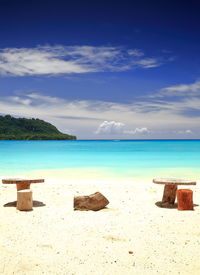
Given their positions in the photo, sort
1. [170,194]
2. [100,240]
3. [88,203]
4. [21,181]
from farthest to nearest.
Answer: [170,194], [21,181], [88,203], [100,240]

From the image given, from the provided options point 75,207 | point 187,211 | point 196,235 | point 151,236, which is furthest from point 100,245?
point 187,211

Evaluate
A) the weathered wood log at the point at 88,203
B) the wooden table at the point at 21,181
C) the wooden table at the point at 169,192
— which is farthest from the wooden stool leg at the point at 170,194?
the wooden table at the point at 21,181

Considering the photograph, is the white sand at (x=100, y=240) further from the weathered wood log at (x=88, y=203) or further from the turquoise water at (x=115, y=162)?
the turquoise water at (x=115, y=162)

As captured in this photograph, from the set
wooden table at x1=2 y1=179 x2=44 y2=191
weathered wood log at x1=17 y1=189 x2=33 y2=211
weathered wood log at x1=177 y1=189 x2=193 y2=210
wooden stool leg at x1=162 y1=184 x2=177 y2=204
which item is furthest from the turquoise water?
weathered wood log at x1=17 y1=189 x2=33 y2=211

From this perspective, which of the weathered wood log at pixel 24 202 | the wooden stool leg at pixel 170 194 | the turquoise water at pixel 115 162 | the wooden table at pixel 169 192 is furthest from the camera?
the turquoise water at pixel 115 162

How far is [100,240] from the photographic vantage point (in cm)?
546

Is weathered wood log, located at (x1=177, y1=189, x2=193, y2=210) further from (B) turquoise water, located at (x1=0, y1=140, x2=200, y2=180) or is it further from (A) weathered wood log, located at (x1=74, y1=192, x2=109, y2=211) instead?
(B) turquoise water, located at (x1=0, y1=140, x2=200, y2=180)

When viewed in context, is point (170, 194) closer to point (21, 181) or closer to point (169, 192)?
point (169, 192)

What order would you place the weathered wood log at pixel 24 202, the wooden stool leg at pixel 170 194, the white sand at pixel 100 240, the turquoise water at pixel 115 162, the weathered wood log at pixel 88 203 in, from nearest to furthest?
the white sand at pixel 100 240 < the weathered wood log at pixel 24 202 < the weathered wood log at pixel 88 203 < the wooden stool leg at pixel 170 194 < the turquoise water at pixel 115 162

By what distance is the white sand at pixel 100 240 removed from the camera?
4.39 metres

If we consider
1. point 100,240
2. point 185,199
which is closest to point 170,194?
point 185,199

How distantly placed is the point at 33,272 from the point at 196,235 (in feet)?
10.8

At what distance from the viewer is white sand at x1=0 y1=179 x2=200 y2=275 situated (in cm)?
439

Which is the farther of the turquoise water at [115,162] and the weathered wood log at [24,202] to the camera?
the turquoise water at [115,162]
